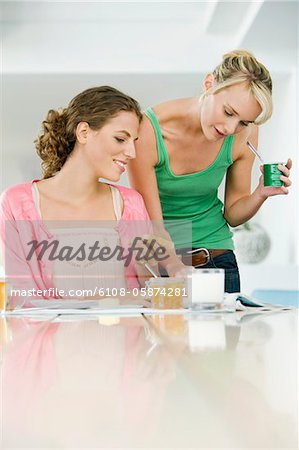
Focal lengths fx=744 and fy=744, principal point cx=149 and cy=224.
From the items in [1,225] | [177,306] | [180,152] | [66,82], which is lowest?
[177,306]

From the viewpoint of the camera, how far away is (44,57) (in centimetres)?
498

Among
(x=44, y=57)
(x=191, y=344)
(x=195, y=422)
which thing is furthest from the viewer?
(x=44, y=57)

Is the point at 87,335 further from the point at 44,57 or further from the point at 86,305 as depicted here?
the point at 44,57

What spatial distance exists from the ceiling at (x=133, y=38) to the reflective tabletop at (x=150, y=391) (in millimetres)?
4090

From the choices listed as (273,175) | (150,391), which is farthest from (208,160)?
(150,391)

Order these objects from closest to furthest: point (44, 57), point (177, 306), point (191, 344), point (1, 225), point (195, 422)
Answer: point (195, 422) < point (191, 344) < point (177, 306) < point (1, 225) < point (44, 57)

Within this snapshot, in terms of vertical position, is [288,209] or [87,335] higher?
[288,209]

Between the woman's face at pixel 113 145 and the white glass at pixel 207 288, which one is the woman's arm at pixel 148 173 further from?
the white glass at pixel 207 288

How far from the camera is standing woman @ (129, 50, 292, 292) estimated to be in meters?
2.42

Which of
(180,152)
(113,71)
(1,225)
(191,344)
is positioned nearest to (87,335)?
(191,344)

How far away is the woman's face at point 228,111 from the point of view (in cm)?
240

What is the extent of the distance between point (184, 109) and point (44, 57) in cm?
265

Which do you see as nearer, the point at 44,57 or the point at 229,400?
the point at 229,400

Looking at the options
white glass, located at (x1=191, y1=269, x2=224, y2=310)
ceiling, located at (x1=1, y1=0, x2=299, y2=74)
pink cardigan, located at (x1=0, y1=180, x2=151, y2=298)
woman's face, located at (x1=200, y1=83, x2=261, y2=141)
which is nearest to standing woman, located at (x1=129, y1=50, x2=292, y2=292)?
woman's face, located at (x1=200, y1=83, x2=261, y2=141)
